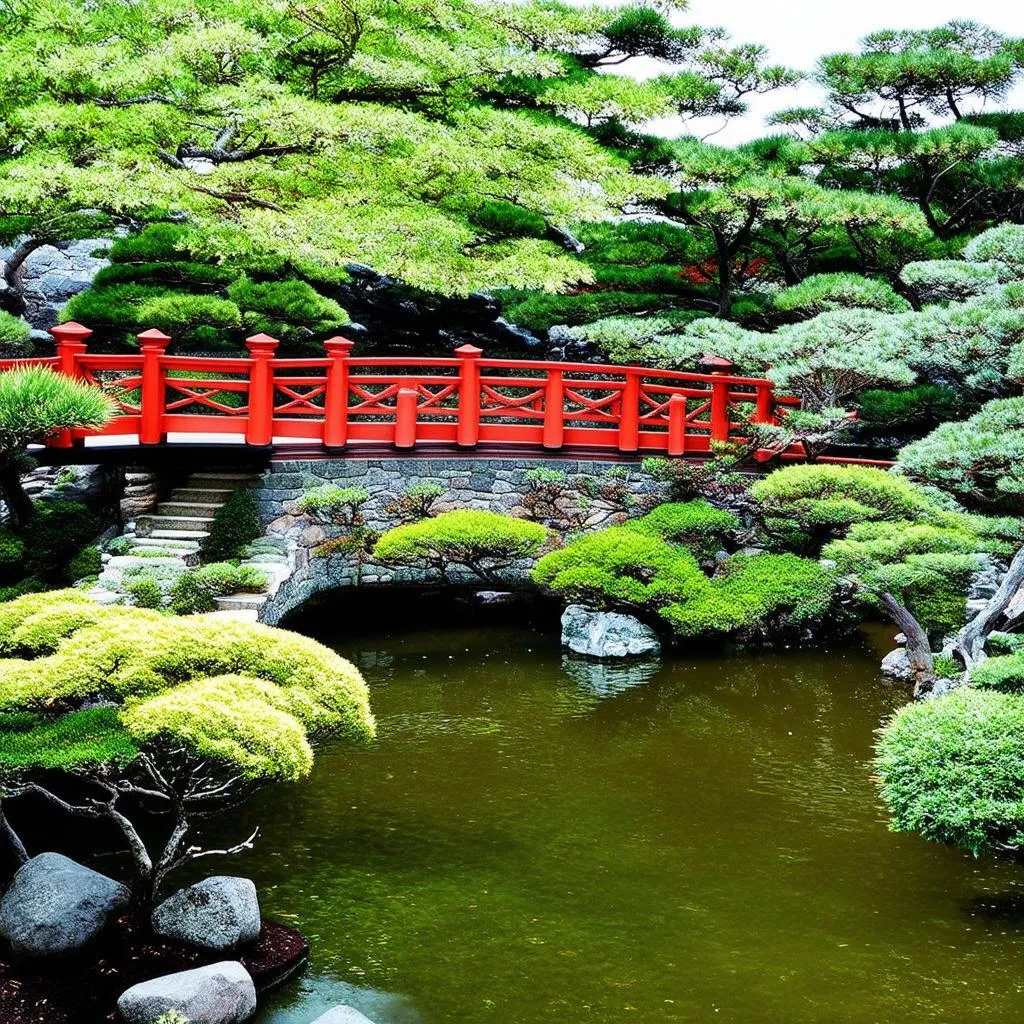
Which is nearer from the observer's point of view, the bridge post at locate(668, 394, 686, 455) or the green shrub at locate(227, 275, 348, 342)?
the bridge post at locate(668, 394, 686, 455)

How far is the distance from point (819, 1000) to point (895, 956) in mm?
691

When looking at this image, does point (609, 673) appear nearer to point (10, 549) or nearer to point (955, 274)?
point (955, 274)

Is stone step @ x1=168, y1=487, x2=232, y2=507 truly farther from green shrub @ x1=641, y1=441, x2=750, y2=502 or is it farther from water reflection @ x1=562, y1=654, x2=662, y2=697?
green shrub @ x1=641, y1=441, x2=750, y2=502

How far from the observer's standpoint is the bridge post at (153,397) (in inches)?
510

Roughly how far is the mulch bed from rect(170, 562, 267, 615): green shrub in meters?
4.85

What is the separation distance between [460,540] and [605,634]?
6.05 feet

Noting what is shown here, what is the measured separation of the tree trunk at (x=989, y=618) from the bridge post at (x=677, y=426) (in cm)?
555

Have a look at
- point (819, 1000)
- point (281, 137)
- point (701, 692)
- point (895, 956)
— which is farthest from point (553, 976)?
point (281, 137)

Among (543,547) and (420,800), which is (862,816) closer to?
(420,800)

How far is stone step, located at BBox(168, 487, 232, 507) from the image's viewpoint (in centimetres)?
1350

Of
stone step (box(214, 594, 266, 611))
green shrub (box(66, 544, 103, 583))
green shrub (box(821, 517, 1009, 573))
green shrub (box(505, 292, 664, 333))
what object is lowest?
stone step (box(214, 594, 266, 611))

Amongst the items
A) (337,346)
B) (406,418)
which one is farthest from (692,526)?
(337,346)

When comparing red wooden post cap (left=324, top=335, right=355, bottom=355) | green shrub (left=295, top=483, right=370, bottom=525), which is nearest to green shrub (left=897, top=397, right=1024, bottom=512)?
green shrub (left=295, top=483, right=370, bottom=525)

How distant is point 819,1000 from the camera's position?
19.8ft
